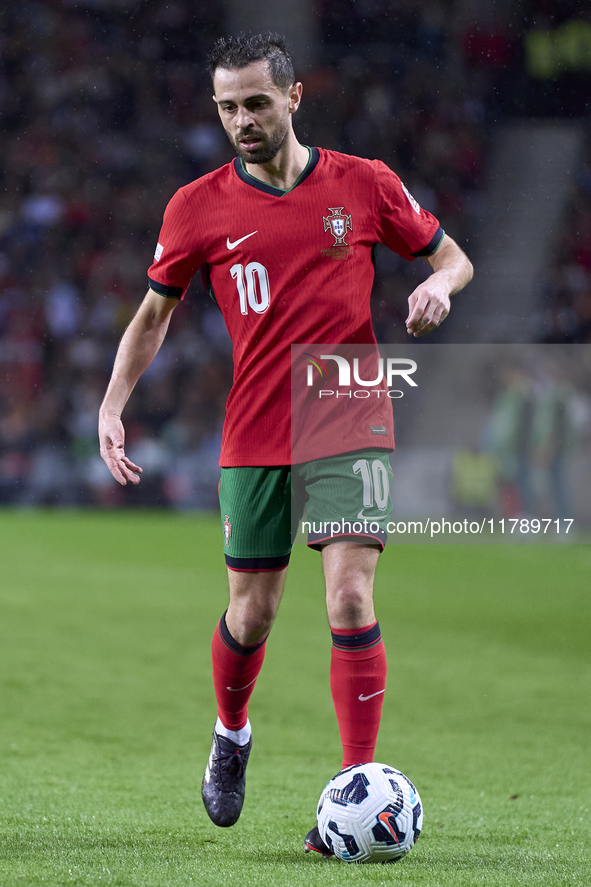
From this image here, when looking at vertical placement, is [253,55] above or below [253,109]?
above

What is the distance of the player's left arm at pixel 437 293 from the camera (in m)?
2.77

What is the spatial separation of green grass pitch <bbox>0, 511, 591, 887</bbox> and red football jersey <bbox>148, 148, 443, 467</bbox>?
3.54 ft

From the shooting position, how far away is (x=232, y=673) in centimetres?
333

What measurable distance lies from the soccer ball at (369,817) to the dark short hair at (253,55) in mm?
1852

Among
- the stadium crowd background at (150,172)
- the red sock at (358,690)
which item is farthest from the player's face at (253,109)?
the stadium crowd background at (150,172)

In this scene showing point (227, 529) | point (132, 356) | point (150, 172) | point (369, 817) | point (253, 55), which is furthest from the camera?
point (150, 172)

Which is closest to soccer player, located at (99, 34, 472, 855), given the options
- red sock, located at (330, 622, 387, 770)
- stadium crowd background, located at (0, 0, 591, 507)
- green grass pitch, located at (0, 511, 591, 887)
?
red sock, located at (330, 622, 387, 770)

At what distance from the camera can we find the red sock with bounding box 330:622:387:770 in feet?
9.50

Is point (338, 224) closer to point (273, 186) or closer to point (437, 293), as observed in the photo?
point (273, 186)

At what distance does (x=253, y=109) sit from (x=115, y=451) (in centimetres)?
102

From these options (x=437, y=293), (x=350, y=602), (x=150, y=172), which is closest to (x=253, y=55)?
(x=437, y=293)

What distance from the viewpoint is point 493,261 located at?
52.4 ft

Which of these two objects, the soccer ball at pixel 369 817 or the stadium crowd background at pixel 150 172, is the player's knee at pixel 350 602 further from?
the stadium crowd background at pixel 150 172

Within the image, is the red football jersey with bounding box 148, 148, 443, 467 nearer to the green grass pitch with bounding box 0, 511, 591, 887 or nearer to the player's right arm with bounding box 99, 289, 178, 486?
the player's right arm with bounding box 99, 289, 178, 486
